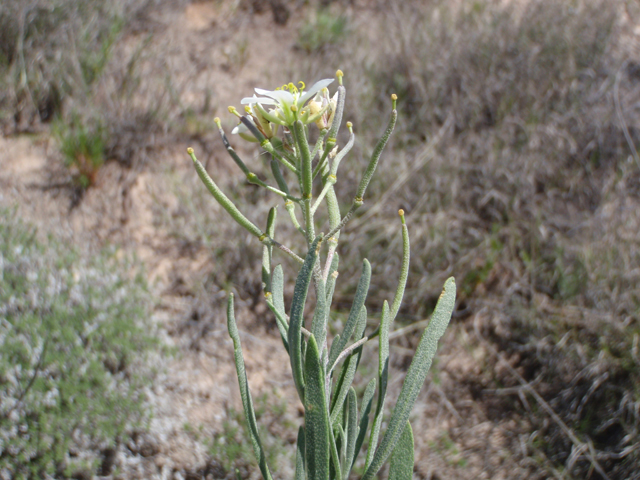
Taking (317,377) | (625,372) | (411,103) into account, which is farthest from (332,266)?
(411,103)

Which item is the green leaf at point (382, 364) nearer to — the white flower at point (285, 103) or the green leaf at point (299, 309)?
the green leaf at point (299, 309)

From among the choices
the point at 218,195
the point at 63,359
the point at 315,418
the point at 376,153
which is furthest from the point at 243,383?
the point at 63,359

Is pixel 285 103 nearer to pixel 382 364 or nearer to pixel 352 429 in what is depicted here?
pixel 382 364

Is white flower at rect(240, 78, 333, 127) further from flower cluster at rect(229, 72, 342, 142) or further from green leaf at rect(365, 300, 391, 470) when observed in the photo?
green leaf at rect(365, 300, 391, 470)

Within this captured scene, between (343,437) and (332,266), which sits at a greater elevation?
(332,266)

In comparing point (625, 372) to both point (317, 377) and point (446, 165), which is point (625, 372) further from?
point (317, 377)

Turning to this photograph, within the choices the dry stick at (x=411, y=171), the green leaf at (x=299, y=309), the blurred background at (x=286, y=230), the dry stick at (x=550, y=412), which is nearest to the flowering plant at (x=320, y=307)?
the green leaf at (x=299, y=309)
